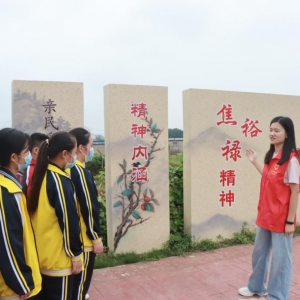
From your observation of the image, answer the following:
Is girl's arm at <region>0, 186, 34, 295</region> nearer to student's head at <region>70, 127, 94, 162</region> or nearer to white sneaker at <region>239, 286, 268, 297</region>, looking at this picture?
student's head at <region>70, 127, 94, 162</region>

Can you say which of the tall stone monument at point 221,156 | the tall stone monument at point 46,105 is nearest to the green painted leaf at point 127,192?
the tall stone monument at point 221,156

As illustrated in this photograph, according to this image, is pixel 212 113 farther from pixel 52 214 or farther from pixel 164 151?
pixel 52 214

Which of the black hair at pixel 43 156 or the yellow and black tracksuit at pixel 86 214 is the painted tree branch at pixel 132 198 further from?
the black hair at pixel 43 156

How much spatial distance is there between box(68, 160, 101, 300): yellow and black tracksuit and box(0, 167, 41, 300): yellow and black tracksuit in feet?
2.27

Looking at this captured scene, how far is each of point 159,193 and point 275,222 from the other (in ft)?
5.55

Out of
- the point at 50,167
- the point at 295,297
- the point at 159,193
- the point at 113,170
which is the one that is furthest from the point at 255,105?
the point at 50,167

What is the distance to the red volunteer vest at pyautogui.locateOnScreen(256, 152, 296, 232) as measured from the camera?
2.78 metres

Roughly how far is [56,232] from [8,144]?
2.03 feet

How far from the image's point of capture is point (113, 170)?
4.01 metres

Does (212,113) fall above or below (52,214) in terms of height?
above

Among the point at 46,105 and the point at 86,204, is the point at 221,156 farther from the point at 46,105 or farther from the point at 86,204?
the point at 86,204

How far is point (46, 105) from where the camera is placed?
12.3ft

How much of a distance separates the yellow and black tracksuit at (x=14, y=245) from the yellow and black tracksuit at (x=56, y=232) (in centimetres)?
31

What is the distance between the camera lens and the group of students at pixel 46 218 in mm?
1667
